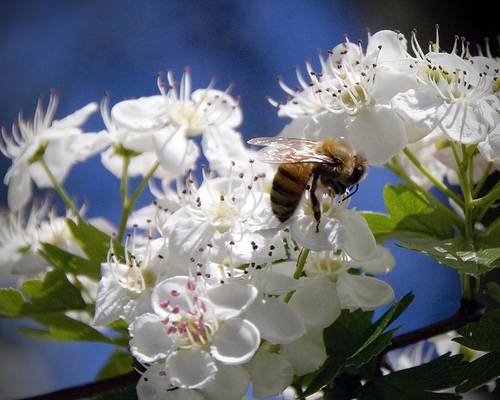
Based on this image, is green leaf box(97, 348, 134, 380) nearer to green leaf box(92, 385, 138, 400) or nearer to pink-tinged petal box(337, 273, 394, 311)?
green leaf box(92, 385, 138, 400)

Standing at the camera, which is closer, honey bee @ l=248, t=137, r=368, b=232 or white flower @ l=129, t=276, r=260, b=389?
white flower @ l=129, t=276, r=260, b=389

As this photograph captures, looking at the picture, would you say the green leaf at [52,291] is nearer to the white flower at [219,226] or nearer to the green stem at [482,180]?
the white flower at [219,226]

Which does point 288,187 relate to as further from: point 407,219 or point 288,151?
point 407,219

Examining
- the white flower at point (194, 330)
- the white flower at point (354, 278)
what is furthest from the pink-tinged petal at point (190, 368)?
the white flower at point (354, 278)

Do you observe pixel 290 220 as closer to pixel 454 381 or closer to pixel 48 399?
pixel 454 381

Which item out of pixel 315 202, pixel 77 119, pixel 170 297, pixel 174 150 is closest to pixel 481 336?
pixel 315 202

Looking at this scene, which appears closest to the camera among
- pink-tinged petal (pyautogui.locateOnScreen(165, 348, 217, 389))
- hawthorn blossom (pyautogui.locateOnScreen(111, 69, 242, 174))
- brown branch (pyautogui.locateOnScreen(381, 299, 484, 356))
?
pink-tinged petal (pyautogui.locateOnScreen(165, 348, 217, 389))

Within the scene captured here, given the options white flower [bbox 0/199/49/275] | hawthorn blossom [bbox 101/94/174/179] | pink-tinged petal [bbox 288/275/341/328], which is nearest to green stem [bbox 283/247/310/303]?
pink-tinged petal [bbox 288/275/341/328]
